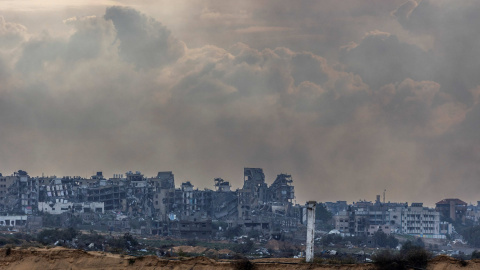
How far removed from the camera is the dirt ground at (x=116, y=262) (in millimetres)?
32456

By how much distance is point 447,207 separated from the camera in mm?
165250

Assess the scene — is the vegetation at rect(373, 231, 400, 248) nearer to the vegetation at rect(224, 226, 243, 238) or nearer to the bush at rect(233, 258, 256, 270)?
the vegetation at rect(224, 226, 243, 238)

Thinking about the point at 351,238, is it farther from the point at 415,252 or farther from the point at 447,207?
the point at 415,252

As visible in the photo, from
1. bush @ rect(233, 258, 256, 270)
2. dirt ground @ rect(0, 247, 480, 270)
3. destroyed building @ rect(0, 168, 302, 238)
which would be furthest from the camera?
destroyed building @ rect(0, 168, 302, 238)

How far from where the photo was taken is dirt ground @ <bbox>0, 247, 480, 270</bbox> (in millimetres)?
32456

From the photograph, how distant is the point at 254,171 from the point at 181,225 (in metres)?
40.5

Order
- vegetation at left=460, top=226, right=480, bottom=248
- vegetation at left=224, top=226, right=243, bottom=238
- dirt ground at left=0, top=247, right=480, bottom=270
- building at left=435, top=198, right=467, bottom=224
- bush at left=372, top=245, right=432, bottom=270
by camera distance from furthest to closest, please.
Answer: building at left=435, top=198, right=467, bottom=224 → vegetation at left=460, top=226, right=480, bottom=248 → vegetation at left=224, top=226, right=243, bottom=238 → dirt ground at left=0, top=247, right=480, bottom=270 → bush at left=372, top=245, right=432, bottom=270

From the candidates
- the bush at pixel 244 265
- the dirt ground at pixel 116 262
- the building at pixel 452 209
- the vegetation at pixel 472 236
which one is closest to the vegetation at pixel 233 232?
the vegetation at pixel 472 236

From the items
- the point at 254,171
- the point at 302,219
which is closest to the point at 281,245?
A: the point at 302,219

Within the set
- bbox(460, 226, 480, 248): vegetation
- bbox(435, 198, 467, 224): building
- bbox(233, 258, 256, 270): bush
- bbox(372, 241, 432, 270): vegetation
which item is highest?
bbox(435, 198, 467, 224): building

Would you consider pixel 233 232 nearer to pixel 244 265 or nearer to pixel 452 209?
pixel 452 209

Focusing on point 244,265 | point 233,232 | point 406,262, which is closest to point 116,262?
point 244,265

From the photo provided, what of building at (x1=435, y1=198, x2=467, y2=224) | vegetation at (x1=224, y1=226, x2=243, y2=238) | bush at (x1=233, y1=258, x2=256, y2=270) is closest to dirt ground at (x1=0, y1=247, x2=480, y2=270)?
bush at (x1=233, y1=258, x2=256, y2=270)

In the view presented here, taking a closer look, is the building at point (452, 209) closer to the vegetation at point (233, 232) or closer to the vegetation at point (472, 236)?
the vegetation at point (472, 236)
